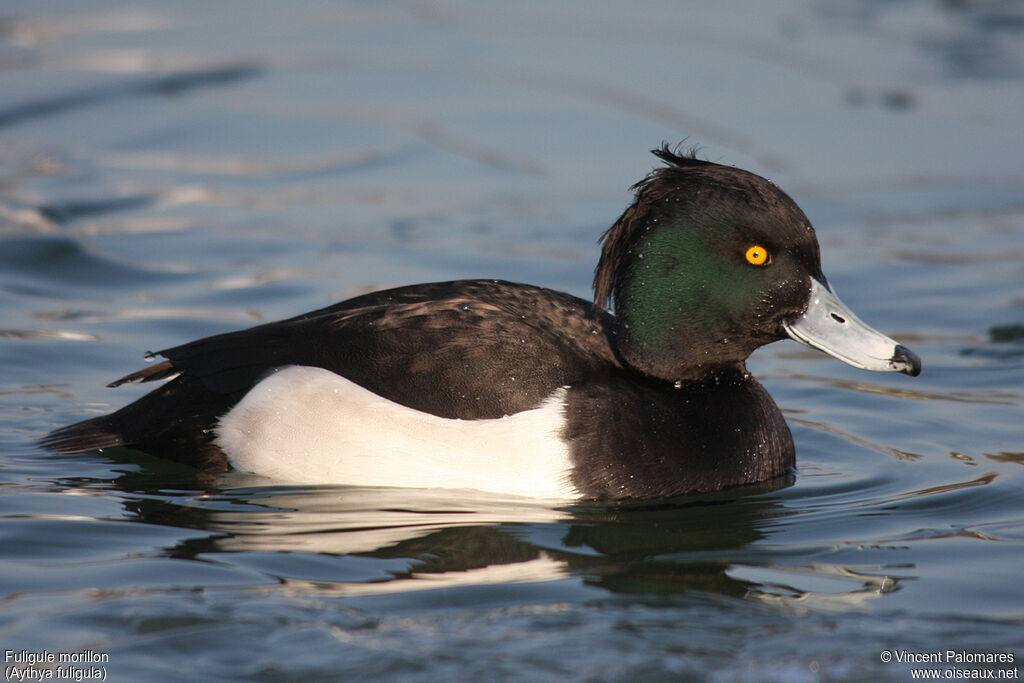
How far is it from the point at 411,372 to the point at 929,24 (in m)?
9.95

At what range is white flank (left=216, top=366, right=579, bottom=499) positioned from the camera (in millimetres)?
5379

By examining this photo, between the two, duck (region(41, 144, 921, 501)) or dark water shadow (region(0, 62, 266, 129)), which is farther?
dark water shadow (region(0, 62, 266, 129))

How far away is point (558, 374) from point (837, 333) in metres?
1.17

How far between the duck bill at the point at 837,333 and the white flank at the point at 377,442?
108 centimetres

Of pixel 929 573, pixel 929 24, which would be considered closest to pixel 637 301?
pixel 929 573

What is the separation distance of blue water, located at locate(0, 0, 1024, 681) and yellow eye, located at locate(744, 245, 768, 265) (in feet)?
3.11

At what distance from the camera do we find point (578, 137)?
11359 millimetres

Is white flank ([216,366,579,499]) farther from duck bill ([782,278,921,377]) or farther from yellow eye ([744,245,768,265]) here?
duck bill ([782,278,921,377])

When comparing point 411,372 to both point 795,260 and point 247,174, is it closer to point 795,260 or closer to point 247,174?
point 795,260
